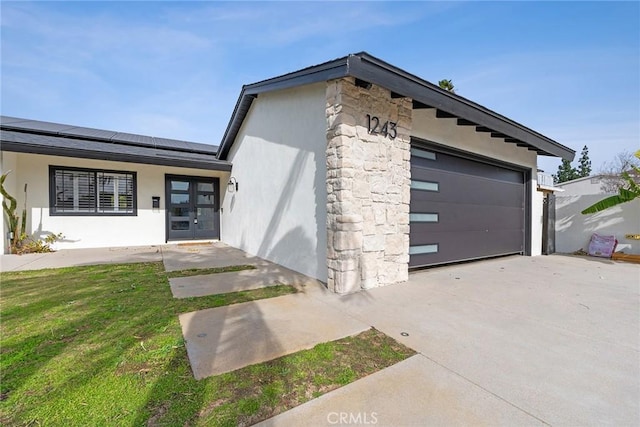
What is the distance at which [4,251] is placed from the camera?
757 cm

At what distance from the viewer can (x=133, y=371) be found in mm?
2205

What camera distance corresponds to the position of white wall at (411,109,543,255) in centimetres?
581

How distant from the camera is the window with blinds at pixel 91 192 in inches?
353

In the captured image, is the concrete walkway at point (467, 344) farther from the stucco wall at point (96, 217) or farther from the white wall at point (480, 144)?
the stucco wall at point (96, 217)

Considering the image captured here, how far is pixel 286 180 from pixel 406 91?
120 inches

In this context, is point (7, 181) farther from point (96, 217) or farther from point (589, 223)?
point (589, 223)

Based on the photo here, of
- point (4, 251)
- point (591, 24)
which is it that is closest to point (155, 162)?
point (4, 251)

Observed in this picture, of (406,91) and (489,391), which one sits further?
(406,91)

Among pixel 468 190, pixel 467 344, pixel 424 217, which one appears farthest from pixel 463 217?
pixel 467 344

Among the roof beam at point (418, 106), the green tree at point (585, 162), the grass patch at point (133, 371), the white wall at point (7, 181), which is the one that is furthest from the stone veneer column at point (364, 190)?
the green tree at point (585, 162)

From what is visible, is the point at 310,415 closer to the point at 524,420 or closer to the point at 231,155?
the point at 524,420

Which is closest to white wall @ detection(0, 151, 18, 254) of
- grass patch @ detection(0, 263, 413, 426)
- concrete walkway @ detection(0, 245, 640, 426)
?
grass patch @ detection(0, 263, 413, 426)

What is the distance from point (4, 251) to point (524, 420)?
11647 mm

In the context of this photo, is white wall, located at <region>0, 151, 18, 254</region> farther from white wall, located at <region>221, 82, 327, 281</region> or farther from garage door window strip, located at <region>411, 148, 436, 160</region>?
garage door window strip, located at <region>411, 148, 436, 160</region>
